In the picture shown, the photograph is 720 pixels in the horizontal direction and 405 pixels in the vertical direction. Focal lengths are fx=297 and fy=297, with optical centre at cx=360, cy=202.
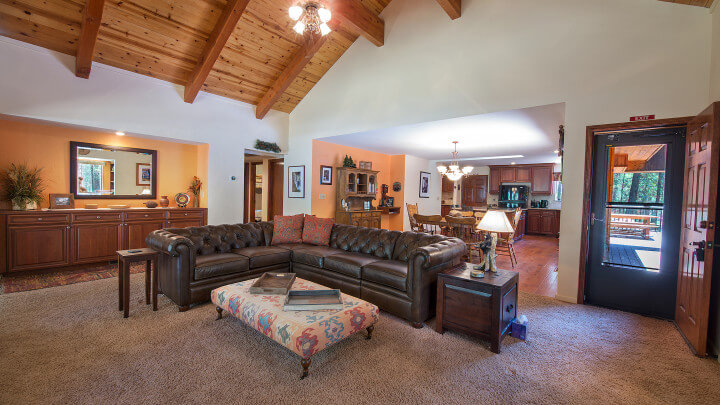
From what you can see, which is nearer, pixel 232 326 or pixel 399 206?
pixel 232 326

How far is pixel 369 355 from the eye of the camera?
229cm

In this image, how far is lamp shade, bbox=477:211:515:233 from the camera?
103 inches

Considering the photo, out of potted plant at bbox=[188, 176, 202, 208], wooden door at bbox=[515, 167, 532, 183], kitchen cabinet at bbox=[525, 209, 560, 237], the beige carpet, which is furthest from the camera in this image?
wooden door at bbox=[515, 167, 532, 183]

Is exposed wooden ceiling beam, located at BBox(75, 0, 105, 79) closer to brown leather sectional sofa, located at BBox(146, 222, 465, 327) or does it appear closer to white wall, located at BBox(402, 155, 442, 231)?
brown leather sectional sofa, located at BBox(146, 222, 465, 327)

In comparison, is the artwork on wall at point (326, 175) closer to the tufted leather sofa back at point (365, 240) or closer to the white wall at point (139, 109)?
the white wall at point (139, 109)

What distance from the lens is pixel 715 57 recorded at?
8.75 feet

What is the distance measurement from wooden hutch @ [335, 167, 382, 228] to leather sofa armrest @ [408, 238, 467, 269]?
3866 millimetres

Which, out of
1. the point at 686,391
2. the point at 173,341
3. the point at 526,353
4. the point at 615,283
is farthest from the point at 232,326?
the point at 615,283

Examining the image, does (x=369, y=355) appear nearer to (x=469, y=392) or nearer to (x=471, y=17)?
(x=469, y=392)

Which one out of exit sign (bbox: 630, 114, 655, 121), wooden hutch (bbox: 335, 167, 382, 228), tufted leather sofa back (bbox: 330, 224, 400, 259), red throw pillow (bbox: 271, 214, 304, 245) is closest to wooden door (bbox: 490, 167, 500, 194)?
wooden hutch (bbox: 335, 167, 382, 228)

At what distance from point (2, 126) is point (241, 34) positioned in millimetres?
3726

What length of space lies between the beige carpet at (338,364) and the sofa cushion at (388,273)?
14.8 inches

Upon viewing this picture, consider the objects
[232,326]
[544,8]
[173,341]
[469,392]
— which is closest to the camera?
[469,392]

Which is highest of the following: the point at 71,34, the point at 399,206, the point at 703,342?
the point at 71,34
